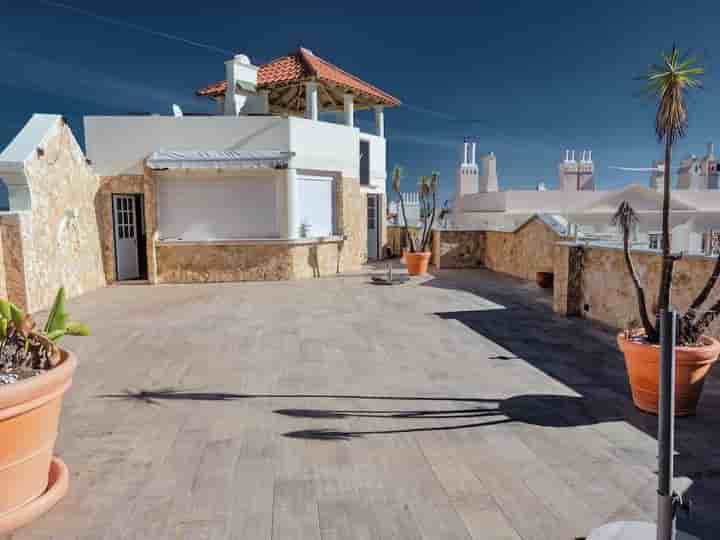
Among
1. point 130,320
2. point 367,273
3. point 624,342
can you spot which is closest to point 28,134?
point 130,320

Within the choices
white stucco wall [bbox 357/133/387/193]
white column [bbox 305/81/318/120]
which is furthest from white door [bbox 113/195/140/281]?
white stucco wall [bbox 357/133/387/193]

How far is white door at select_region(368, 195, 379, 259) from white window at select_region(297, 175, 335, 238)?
433 centimetres

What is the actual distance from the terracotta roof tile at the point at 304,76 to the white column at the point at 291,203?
4.05 m

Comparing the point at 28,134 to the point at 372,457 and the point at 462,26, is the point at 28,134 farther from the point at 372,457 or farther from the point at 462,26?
the point at 462,26

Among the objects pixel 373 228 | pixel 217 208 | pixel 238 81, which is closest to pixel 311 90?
pixel 238 81

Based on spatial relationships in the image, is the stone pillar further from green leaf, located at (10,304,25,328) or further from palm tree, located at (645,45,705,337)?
green leaf, located at (10,304,25,328)

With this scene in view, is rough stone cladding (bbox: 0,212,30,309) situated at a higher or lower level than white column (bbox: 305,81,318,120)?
lower

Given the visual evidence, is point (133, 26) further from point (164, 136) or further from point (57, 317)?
point (57, 317)

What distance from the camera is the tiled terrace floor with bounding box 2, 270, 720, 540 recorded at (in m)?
Result: 3.20

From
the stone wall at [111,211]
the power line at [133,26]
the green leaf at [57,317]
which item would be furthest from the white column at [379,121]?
the green leaf at [57,317]

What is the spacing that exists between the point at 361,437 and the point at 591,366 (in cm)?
373

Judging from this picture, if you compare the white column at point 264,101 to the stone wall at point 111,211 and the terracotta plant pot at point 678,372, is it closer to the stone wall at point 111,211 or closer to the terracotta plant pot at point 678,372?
the stone wall at point 111,211

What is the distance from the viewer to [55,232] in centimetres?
1170

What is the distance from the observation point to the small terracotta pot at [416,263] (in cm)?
1609
